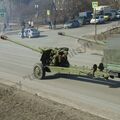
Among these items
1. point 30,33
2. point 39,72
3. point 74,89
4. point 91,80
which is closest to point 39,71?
point 39,72

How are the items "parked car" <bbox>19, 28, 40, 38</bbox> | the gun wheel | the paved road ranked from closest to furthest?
the paved road → the gun wheel → "parked car" <bbox>19, 28, 40, 38</bbox>

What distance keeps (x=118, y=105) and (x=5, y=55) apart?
1789cm

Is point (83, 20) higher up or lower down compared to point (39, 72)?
higher up

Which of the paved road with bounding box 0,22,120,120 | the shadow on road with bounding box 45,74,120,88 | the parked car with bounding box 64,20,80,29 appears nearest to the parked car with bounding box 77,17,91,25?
the parked car with bounding box 64,20,80,29

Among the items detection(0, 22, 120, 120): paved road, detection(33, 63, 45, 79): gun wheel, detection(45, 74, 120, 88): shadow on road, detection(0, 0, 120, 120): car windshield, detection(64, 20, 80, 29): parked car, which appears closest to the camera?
detection(0, 0, 120, 120): car windshield

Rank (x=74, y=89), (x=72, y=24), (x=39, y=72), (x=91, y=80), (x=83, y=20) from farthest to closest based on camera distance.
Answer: (x=83, y=20), (x=72, y=24), (x=39, y=72), (x=91, y=80), (x=74, y=89)

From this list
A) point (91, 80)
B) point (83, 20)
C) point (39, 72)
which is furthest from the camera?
point (83, 20)

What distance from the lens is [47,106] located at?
14172 mm

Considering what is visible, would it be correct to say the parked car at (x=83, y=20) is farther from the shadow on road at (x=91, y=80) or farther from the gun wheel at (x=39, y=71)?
the gun wheel at (x=39, y=71)

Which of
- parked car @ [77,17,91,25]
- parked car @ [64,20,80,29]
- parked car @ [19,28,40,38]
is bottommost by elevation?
parked car @ [19,28,40,38]

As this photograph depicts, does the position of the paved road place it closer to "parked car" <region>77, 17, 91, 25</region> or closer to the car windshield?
the car windshield

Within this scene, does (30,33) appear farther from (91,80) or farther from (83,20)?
(91,80)

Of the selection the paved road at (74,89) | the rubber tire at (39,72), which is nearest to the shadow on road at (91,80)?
the paved road at (74,89)

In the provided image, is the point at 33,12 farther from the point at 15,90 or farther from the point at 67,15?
the point at 15,90
